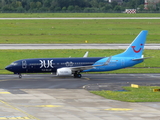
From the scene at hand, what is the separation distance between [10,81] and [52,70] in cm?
660

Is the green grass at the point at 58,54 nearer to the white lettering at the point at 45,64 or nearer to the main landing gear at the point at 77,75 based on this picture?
the white lettering at the point at 45,64

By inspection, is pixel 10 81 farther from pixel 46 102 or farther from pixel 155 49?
pixel 155 49

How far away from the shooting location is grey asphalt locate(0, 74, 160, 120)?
1482 inches

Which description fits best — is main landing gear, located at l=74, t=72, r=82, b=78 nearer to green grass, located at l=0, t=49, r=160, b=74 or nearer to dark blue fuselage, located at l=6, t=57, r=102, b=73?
dark blue fuselage, located at l=6, t=57, r=102, b=73

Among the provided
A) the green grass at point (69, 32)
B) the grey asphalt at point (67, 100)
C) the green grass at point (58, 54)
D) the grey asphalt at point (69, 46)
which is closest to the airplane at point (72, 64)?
the grey asphalt at point (67, 100)

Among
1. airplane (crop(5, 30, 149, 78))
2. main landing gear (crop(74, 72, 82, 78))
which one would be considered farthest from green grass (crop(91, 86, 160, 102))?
main landing gear (crop(74, 72, 82, 78))

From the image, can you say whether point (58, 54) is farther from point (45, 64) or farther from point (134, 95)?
point (134, 95)

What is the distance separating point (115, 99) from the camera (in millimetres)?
45625

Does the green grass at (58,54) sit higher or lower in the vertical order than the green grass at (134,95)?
lower

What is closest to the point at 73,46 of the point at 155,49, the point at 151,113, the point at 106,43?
the point at 106,43

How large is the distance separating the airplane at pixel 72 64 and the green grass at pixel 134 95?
1104cm

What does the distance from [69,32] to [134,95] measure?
8332 centimetres

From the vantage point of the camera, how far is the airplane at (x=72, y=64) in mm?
62094

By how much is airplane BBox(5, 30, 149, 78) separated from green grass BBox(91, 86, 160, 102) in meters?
11.0
